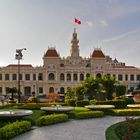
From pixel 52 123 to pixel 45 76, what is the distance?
187 ft

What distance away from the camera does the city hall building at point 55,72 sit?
73750 mm

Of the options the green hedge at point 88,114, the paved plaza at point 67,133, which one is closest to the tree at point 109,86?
the green hedge at point 88,114

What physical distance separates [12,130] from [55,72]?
6104cm

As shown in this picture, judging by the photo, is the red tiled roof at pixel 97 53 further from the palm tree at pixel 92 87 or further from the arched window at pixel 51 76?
the palm tree at pixel 92 87

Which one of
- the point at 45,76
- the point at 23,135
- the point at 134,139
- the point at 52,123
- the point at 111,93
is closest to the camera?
the point at 134,139

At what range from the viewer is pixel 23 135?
13414 millimetres

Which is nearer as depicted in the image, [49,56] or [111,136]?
[111,136]

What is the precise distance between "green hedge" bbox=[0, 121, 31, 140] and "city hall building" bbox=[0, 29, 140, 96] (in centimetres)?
5917

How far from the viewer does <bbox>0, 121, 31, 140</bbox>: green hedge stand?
12196mm

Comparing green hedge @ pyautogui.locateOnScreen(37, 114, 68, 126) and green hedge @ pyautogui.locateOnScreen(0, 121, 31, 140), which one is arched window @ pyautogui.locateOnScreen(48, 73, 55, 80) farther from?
green hedge @ pyautogui.locateOnScreen(0, 121, 31, 140)

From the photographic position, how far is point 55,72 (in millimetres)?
73875

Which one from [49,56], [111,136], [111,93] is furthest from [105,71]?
[111,136]

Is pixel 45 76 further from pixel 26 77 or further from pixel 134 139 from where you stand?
pixel 134 139

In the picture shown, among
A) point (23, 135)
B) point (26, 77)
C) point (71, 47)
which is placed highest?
point (71, 47)
